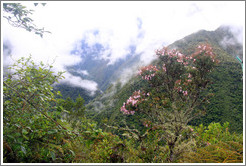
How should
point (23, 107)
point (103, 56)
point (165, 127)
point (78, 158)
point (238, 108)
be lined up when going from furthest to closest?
point (103, 56), point (238, 108), point (165, 127), point (78, 158), point (23, 107)

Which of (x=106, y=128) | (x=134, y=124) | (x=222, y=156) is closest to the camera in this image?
(x=222, y=156)

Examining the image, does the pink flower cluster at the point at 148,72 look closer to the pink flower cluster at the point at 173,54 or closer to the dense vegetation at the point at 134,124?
the dense vegetation at the point at 134,124

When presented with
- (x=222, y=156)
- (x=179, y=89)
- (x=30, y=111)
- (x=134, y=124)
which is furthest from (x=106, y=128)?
(x=179, y=89)

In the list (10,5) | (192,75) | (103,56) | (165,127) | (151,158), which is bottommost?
(151,158)

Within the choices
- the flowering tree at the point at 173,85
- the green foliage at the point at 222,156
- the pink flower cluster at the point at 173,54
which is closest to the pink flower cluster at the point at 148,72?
the flowering tree at the point at 173,85

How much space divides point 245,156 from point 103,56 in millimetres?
80915

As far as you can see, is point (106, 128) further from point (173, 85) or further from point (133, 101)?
point (173, 85)

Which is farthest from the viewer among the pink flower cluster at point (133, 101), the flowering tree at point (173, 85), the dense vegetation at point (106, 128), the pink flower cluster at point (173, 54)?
the pink flower cluster at point (173, 54)

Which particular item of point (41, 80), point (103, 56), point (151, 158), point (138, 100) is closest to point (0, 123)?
point (41, 80)

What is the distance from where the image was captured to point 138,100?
3.15 meters

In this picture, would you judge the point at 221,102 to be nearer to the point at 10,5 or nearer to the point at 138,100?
the point at 138,100

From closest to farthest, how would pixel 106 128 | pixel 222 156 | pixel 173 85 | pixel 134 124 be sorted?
1. pixel 222 156
2. pixel 106 128
3. pixel 134 124
4. pixel 173 85

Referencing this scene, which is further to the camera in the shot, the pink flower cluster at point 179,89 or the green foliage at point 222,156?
the pink flower cluster at point 179,89

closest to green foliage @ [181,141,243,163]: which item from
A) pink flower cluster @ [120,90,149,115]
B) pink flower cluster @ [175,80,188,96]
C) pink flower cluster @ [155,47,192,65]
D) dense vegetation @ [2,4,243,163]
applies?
dense vegetation @ [2,4,243,163]
